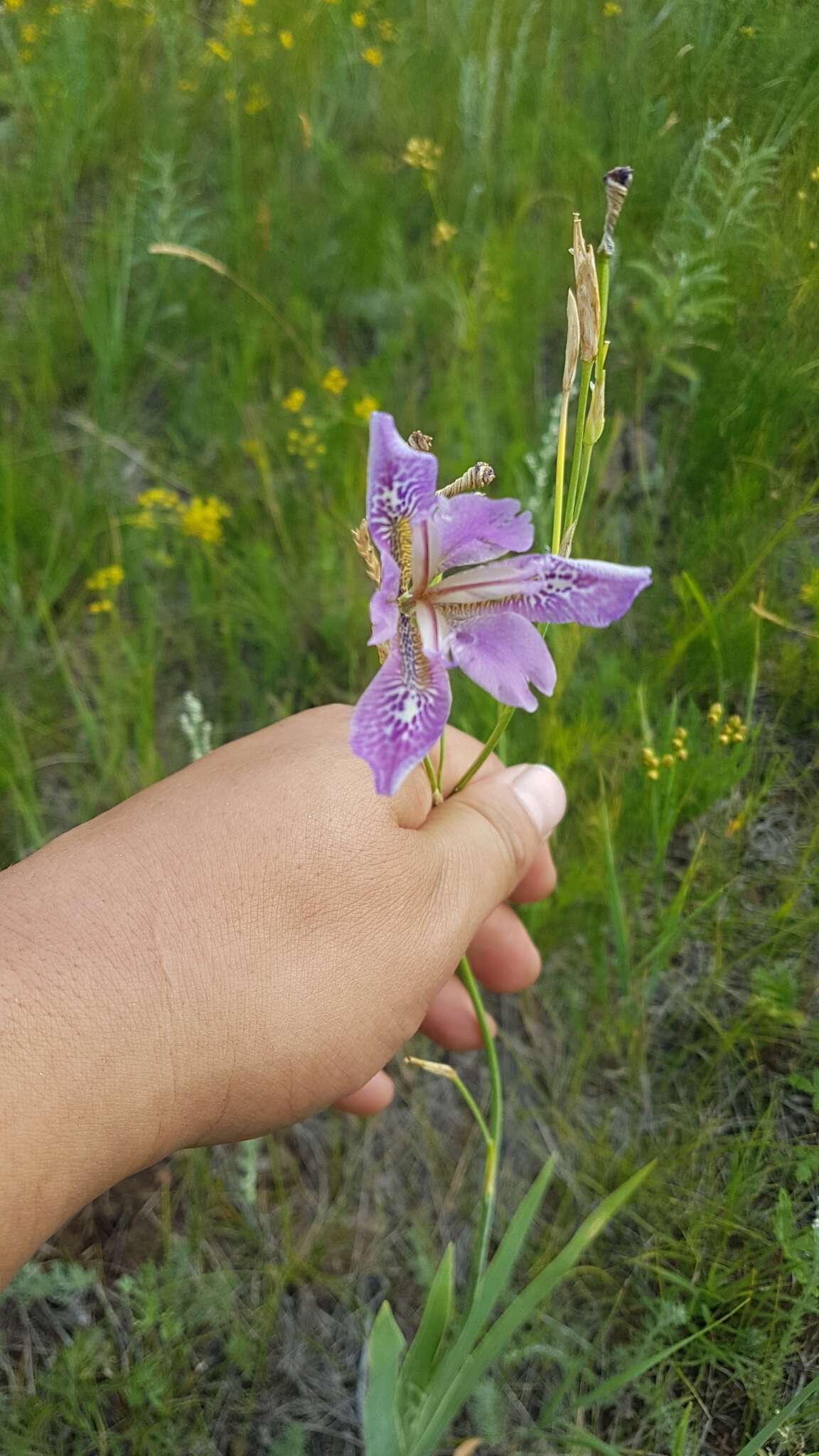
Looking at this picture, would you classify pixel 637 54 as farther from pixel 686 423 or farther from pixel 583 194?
pixel 686 423

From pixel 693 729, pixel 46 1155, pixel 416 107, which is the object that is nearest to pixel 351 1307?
pixel 46 1155

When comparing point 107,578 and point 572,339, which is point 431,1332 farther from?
point 107,578

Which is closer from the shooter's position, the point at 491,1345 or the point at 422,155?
the point at 491,1345

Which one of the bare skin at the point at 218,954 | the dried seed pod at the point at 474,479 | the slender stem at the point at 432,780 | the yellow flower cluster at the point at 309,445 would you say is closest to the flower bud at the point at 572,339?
the dried seed pod at the point at 474,479

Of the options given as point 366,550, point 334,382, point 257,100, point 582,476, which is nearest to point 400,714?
point 366,550

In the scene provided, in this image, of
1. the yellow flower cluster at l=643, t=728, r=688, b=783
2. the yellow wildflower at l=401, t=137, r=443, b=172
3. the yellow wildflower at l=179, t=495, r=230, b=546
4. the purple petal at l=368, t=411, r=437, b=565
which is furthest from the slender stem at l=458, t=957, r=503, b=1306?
the yellow wildflower at l=401, t=137, r=443, b=172

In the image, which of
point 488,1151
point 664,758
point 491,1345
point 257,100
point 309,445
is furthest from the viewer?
point 257,100

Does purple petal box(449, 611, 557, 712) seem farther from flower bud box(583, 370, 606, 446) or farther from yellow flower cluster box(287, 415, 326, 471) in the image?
yellow flower cluster box(287, 415, 326, 471)
